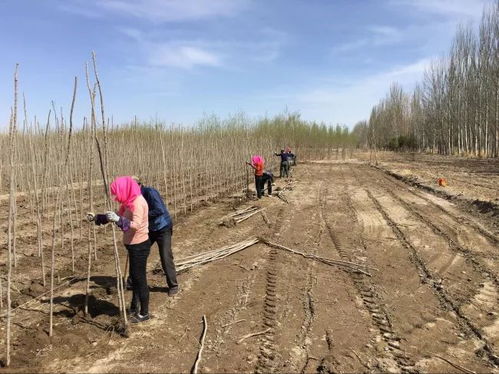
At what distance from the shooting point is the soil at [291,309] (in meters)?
3.11

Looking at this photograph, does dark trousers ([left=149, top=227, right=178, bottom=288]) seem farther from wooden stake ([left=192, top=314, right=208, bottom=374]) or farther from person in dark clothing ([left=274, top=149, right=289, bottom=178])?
person in dark clothing ([left=274, top=149, right=289, bottom=178])

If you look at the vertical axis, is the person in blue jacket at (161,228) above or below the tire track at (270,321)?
above

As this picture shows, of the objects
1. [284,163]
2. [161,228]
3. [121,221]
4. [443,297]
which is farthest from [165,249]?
[284,163]

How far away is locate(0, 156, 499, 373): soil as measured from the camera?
10.2 feet

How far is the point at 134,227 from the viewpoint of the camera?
344 centimetres

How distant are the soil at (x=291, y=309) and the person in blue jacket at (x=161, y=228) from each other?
0.21 metres

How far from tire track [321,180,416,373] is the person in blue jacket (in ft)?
6.56

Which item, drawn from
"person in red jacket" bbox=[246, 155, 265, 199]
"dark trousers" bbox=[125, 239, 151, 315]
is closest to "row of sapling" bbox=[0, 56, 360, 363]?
"dark trousers" bbox=[125, 239, 151, 315]

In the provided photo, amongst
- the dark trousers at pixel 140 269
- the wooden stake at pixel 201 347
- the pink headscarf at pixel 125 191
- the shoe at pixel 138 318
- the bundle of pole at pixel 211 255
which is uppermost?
the pink headscarf at pixel 125 191

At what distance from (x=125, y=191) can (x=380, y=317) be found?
8.39 ft

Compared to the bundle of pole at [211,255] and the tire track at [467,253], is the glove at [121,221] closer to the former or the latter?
the bundle of pole at [211,255]

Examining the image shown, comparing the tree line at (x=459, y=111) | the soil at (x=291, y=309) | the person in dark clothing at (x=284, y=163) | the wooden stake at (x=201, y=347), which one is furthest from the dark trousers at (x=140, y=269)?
the tree line at (x=459, y=111)

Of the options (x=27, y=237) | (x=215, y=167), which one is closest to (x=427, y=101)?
(x=215, y=167)

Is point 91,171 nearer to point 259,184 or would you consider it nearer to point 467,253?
point 467,253
